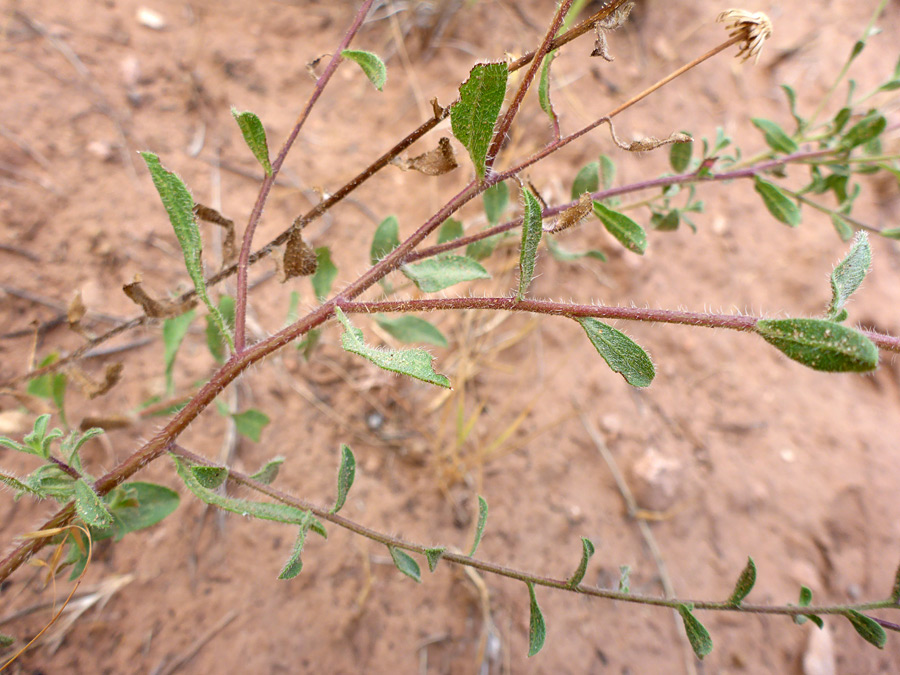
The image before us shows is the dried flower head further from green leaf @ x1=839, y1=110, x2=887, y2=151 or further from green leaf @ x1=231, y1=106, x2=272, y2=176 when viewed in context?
green leaf @ x1=231, y1=106, x2=272, y2=176

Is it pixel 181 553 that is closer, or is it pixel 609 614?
pixel 181 553

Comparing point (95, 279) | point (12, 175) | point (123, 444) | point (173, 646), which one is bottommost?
point (173, 646)

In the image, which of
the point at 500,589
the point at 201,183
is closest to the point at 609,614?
the point at 500,589

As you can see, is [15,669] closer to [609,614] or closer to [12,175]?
[12,175]

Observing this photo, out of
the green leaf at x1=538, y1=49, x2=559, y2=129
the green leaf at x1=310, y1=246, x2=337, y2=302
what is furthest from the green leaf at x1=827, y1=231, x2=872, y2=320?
the green leaf at x1=310, y1=246, x2=337, y2=302

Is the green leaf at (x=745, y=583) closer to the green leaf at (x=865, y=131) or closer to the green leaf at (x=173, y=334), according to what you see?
the green leaf at (x=865, y=131)

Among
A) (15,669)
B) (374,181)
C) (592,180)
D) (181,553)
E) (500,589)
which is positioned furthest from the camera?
(374,181)

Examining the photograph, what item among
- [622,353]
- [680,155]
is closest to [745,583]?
[622,353]

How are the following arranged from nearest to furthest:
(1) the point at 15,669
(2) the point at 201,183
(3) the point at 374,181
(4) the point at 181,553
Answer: (1) the point at 15,669 → (4) the point at 181,553 → (2) the point at 201,183 → (3) the point at 374,181
